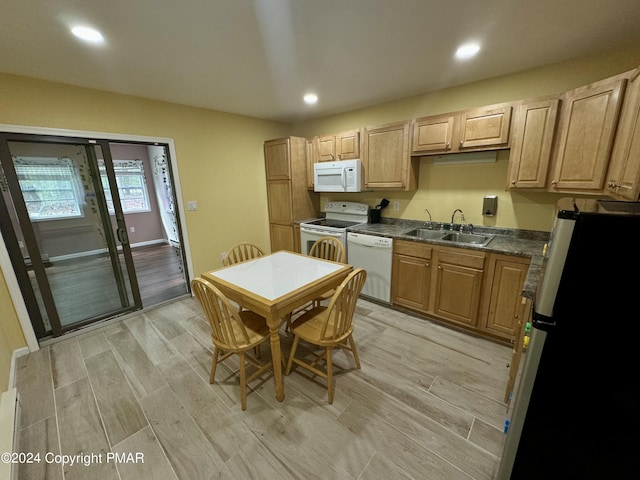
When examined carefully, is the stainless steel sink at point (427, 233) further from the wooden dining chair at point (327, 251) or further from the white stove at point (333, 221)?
the wooden dining chair at point (327, 251)

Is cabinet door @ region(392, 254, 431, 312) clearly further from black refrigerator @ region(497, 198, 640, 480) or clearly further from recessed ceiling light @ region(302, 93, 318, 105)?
recessed ceiling light @ region(302, 93, 318, 105)

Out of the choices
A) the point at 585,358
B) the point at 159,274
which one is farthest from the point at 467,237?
the point at 159,274

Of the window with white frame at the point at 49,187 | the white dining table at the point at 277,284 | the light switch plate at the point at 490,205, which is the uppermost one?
the window with white frame at the point at 49,187

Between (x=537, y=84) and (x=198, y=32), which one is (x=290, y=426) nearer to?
(x=198, y=32)

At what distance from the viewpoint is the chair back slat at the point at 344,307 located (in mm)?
1665

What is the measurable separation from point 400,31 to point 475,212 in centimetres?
194

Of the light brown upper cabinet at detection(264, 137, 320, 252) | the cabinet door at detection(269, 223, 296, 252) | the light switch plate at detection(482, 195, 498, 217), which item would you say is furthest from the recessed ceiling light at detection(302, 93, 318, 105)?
the light switch plate at detection(482, 195, 498, 217)

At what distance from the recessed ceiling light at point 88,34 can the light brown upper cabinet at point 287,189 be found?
2.20 metres

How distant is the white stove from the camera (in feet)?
11.4

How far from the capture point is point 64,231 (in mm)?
2574

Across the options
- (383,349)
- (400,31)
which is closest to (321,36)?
(400,31)

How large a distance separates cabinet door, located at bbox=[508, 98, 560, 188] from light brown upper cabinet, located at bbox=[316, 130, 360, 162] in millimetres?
1633

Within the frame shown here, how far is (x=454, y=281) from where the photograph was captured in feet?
8.14

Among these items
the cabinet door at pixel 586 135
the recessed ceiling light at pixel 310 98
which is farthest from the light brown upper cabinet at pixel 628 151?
the recessed ceiling light at pixel 310 98
